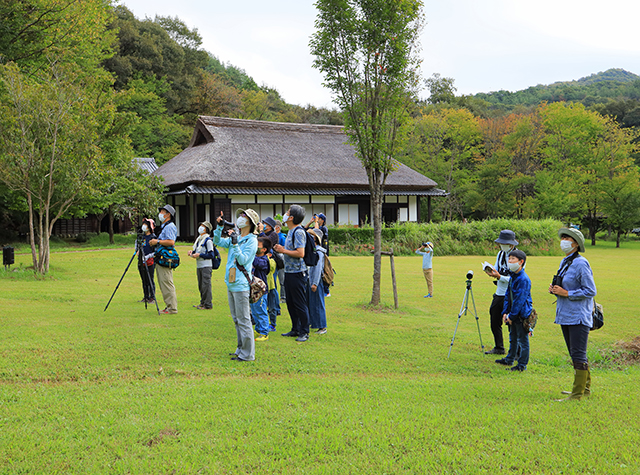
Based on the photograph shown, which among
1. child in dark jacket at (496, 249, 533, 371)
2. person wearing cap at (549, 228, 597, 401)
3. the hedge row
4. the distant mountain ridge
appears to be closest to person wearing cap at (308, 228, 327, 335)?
child in dark jacket at (496, 249, 533, 371)

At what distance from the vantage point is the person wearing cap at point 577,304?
4.84 m

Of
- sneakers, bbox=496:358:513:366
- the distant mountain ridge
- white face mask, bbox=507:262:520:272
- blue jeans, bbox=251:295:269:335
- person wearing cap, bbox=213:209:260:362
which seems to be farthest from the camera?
the distant mountain ridge

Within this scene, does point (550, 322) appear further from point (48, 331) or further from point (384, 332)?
point (48, 331)

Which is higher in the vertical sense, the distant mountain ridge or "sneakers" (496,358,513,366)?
the distant mountain ridge

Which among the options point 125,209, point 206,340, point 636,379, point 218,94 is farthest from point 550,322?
point 218,94

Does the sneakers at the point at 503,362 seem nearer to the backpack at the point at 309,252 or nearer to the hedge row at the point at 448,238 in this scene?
the backpack at the point at 309,252

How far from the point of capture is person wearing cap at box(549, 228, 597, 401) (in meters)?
4.84

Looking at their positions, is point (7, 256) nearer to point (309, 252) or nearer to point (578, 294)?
point (309, 252)

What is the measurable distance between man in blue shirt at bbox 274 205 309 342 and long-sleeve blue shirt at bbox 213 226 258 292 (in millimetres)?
691

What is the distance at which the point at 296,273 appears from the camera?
7016 mm

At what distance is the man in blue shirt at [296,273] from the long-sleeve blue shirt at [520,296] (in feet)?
9.31

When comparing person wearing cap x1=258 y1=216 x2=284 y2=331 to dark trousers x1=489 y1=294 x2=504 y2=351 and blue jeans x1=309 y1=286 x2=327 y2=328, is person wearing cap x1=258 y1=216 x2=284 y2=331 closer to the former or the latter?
blue jeans x1=309 y1=286 x2=327 y2=328

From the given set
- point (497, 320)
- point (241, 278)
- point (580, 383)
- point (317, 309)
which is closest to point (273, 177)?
point (317, 309)

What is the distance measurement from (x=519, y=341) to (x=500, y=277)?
0.89 meters
